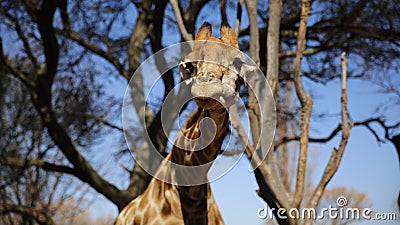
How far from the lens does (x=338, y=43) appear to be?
7668 mm

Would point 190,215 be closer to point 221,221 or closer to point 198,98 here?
point 221,221

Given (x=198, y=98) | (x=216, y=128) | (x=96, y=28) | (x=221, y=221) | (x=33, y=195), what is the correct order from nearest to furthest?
(x=198, y=98)
(x=216, y=128)
(x=221, y=221)
(x=96, y=28)
(x=33, y=195)

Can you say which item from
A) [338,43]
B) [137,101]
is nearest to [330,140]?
[338,43]

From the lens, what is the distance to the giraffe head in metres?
2.25

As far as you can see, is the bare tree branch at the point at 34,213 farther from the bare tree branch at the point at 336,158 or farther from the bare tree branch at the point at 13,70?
the bare tree branch at the point at 336,158

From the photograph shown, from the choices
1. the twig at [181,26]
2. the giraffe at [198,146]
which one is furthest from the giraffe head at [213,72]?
the twig at [181,26]

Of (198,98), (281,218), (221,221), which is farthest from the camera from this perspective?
(281,218)

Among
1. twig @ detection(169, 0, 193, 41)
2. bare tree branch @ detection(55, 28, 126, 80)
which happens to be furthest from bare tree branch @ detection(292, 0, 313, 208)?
bare tree branch @ detection(55, 28, 126, 80)

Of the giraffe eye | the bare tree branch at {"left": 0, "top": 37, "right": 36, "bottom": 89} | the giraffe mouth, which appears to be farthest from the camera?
the bare tree branch at {"left": 0, "top": 37, "right": 36, "bottom": 89}

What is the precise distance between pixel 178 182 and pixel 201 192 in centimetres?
13

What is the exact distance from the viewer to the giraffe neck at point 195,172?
9.27 feet

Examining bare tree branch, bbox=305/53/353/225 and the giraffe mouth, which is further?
bare tree branch, bbox=305/53/353/225

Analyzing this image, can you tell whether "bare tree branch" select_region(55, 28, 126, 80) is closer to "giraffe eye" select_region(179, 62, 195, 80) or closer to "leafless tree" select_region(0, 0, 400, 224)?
"leafless tree" select_region(0, 0, 400, 224)

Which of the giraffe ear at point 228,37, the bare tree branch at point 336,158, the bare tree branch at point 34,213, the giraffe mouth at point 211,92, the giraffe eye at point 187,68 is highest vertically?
the giraffe ear at point 228,37
